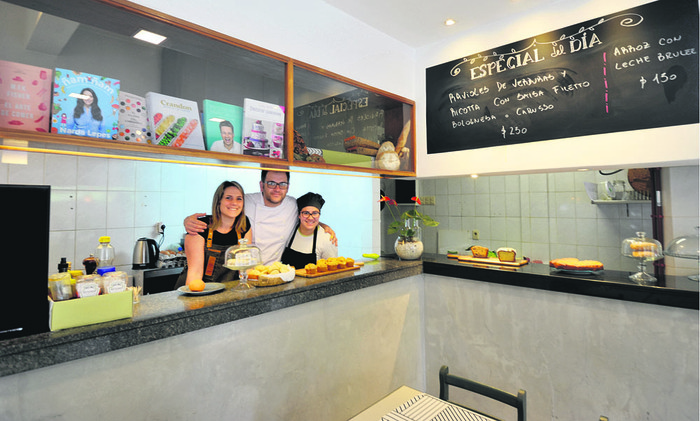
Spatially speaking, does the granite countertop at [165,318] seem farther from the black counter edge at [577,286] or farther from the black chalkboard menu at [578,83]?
the black chalkboard menu at [578,83]

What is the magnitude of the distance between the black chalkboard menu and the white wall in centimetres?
4

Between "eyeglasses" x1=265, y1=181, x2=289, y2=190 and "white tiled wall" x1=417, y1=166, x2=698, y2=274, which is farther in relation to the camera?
"white tiled wall" x1=417, y1=166, x2=698, y2=274

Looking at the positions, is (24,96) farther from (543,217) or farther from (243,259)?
(543,217)

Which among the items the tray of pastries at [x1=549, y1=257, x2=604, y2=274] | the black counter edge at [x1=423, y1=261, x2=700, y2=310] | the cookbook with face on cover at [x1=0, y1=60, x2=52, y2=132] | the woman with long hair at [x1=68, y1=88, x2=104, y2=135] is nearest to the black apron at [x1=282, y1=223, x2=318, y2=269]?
the black counter edge at [x1=423, y1=261, x2=700, y2=310]

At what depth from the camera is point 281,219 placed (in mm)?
2398

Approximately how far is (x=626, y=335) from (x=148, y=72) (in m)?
2.58

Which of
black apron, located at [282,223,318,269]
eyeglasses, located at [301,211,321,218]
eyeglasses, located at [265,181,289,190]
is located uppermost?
eyeglasses, located at [265,181,289,190]

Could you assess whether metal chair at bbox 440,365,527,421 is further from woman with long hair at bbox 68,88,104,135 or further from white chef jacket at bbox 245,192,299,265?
A: woman with long hair at bbox 68,88,104,135

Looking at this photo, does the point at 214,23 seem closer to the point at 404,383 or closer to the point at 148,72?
the point at 148,72

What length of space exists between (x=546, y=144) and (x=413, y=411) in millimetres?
1743

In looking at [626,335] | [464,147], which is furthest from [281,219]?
[626,335]

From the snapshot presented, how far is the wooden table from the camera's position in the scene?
3.85 feet

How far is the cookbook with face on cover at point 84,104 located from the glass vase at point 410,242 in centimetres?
192

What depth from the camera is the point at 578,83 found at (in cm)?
201
